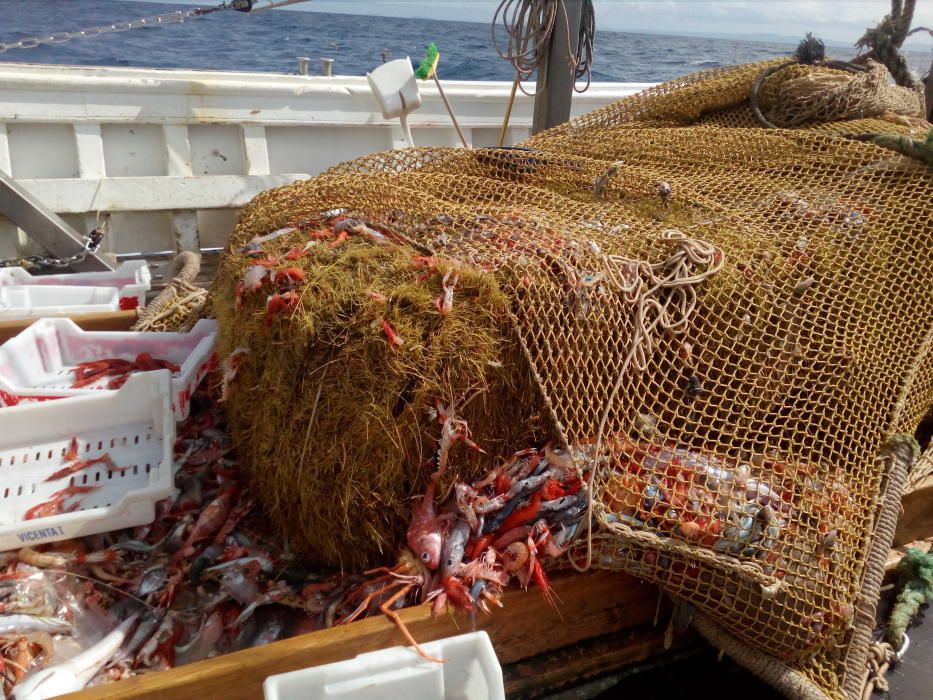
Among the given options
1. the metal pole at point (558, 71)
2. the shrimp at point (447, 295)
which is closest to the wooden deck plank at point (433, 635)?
the shrimp at point (447, 295)

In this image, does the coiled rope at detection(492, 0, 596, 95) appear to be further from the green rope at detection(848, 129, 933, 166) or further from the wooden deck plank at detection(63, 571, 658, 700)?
the wooden deck plank at detection(63, 571, 658, 700)

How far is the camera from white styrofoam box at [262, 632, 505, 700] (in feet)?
5.30

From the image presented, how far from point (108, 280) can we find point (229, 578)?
9.09ft

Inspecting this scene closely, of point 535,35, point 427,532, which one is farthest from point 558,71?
point 427,532

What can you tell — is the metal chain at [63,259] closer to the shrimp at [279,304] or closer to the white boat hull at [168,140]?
the white boat hull at [168,140]

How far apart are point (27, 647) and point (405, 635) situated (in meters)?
1.23

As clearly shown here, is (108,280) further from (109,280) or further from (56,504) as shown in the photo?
(56,504)

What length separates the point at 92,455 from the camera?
2.70 meters

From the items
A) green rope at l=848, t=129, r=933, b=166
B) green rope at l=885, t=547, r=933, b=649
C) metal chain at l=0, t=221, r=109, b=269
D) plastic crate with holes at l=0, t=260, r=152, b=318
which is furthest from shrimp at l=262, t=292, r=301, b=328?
metal chain at l=0, t=221, r=109, b=269

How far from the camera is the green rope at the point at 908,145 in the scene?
9.72ft

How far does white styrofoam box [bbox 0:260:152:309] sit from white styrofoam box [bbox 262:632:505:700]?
3018 mm

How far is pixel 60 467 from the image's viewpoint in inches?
104

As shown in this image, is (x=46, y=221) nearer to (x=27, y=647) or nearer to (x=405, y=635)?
(x=27, y=647)

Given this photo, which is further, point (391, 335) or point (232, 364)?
point (232, 364)
